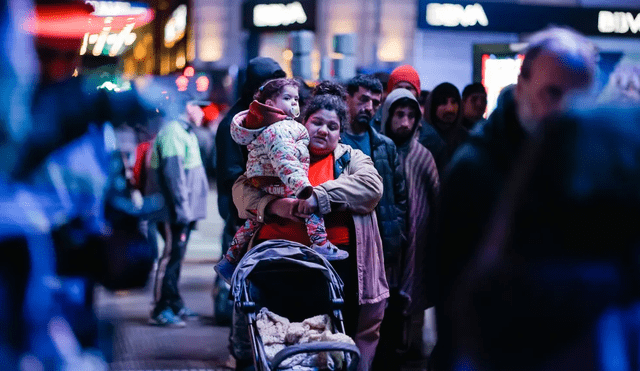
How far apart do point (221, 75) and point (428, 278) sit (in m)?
27.0

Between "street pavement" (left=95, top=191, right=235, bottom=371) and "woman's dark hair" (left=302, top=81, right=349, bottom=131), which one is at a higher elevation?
"woman's dark hair" (left=302, top=81, right=349, bottom=131)

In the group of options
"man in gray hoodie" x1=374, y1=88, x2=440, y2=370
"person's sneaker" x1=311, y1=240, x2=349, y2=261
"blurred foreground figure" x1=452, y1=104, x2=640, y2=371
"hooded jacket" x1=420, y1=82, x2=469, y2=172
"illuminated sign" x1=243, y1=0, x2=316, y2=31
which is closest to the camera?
"blurred foreground figure" x1=452, y1=104, x2=640, y2=371

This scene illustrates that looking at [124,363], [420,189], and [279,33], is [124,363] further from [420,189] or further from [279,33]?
[279,33]

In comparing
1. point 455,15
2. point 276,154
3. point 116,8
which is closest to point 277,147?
point 276,154

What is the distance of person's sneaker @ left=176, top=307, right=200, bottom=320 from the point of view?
25.6 feet

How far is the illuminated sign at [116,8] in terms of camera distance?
2191 millimetres

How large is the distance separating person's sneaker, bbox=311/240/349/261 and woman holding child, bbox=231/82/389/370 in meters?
0.15

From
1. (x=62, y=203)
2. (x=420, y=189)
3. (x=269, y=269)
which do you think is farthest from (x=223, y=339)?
(x=62, y=203)

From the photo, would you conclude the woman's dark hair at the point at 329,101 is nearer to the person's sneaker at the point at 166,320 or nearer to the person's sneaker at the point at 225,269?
the person's sneaker at the point at 225,269

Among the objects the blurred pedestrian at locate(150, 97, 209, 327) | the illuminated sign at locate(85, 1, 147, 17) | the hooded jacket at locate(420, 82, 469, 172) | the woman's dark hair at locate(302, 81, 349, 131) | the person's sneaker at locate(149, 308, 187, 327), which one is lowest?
the person's sneaker at locate(149, 308, 187, 327)

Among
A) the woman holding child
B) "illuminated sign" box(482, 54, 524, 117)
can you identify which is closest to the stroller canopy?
the woman holding child

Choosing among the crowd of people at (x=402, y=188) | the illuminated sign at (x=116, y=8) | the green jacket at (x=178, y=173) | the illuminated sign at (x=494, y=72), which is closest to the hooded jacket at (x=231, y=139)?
the crowd of people at (x=402, y=188)

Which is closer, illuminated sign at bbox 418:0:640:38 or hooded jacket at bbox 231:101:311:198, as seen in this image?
hooded jacket at bbox 231:101:311:198

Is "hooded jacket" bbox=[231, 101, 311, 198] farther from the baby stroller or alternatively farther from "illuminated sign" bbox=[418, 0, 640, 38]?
"illuminated sign" bbox=[418, 0, 640, 38]
